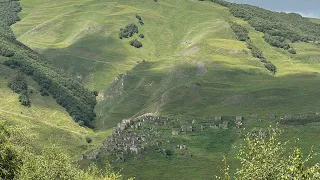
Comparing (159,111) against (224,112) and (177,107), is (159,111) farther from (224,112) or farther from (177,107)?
(224,112)

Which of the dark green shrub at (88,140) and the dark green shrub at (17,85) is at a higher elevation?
the dark green shrub at (17,85)

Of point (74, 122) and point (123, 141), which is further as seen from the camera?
point (74, 122)

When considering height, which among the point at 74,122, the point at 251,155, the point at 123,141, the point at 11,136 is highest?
the point at 251,155

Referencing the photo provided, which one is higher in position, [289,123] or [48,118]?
[289,123]

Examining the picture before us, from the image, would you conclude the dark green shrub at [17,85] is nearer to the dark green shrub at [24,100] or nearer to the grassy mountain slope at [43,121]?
the grassy mountain slope at [43,121]

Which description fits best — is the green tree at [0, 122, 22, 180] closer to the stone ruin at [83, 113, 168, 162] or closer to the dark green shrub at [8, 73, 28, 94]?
the stone ruin at [83, 113, 168, 162]

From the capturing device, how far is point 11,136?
2504 inches

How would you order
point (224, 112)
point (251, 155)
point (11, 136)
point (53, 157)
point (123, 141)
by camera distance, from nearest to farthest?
point (251, 155), point (53, 157), point (11, 136), point (123, 141), point (224, 112)

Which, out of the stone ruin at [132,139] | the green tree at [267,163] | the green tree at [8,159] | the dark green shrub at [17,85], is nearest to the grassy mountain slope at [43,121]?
the dark green shrub at [17,85]

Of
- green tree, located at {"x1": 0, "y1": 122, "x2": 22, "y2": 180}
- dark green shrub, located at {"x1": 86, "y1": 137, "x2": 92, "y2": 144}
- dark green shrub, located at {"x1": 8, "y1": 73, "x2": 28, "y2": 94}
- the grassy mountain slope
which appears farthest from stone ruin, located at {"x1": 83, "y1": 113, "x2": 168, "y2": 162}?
green tree, located at {"x1": 0, "y1": 122, "x2": 22, "y2": 180}

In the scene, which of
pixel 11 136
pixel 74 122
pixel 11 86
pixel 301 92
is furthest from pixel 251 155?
pixel 11 86

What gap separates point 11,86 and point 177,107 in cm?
8161

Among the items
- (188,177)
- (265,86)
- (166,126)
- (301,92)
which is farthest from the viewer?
(265,86)

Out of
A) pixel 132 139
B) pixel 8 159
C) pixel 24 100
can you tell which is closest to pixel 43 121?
pixel 24 100
